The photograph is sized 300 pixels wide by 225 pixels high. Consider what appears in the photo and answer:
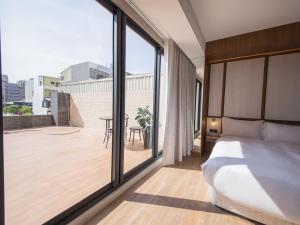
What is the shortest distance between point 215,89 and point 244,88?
559mm

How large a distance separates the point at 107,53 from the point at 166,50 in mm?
1270

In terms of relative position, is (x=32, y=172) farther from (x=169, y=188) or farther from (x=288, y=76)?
(x=288, y=76)

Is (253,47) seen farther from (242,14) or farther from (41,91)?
(41,91)

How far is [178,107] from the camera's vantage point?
3.39 m

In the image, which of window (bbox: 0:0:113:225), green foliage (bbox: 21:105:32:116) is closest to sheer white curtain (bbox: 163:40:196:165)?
window (bbox: 0:0:113:225)

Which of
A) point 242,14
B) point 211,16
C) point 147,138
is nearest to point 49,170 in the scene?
point 147,138

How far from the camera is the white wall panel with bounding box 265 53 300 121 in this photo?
2.96m

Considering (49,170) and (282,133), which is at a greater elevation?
(282,133)

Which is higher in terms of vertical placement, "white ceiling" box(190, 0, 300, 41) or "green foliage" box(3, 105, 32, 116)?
"white ceiling" box(190, 0, 300, 41)

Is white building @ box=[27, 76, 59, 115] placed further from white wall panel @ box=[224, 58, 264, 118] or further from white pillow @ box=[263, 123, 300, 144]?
white pillow @ box=[263, 123, 300, 144]

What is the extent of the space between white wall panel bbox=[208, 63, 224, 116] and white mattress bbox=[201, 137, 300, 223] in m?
1.69

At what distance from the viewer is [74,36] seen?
215 centimetres

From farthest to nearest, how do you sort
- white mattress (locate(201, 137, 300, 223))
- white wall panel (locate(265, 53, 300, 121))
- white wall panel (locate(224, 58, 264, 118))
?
white wall panel (locate(224, 58, 264, 118)) < white wall panel (locate(265, 53, 300, 121)) < white mattress (locate(201, 137, 300, 223))

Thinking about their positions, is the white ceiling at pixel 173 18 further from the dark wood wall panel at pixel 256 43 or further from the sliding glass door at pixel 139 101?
the dark wood wall panel at pixel 256 43
